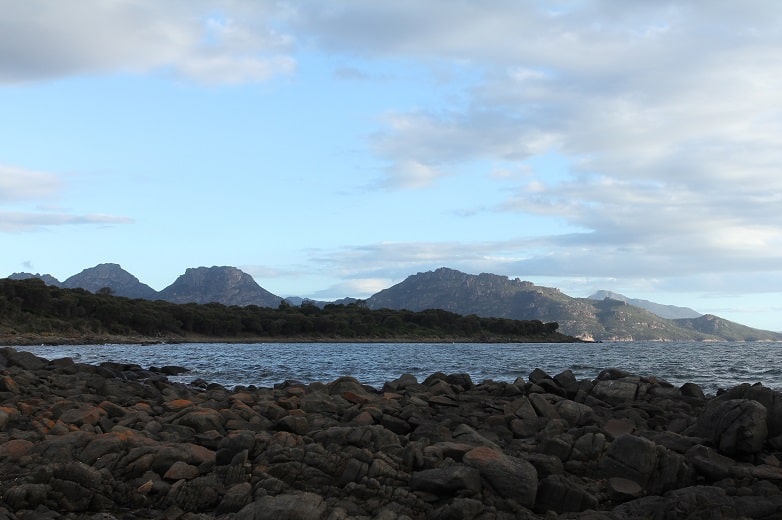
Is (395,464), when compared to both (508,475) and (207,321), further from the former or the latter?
(207,321)

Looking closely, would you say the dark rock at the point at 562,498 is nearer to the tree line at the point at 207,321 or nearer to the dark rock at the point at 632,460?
the dark rock at the point at 632,460

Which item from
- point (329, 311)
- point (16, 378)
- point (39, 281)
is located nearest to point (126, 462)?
point (16, 378)

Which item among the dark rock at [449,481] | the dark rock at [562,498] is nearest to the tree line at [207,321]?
the dark rock at [449,481]

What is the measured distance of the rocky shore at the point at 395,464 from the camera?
33.5 ft

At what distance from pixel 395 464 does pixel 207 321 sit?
462 feet

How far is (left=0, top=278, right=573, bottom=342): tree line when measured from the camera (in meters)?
113

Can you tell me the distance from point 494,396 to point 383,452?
10150 millimetres

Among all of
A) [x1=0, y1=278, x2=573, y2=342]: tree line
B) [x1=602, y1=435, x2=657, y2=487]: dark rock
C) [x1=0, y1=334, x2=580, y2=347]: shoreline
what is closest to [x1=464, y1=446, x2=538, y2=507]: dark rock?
[x1=602, y1=435, x2=657, y2=487]: dark rock

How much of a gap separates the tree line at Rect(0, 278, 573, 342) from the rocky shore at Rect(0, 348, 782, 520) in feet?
313

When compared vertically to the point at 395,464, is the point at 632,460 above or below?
above

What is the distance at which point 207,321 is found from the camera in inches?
5787

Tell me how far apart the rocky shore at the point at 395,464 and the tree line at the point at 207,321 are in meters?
95.4

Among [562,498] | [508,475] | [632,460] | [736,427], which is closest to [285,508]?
[508,475]

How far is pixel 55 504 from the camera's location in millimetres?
10625
